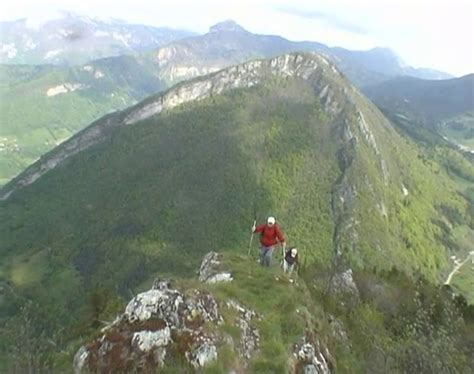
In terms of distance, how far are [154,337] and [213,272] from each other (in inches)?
687

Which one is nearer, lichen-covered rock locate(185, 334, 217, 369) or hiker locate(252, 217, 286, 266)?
lichen-covered rock locate(185, 334, 217, 369)

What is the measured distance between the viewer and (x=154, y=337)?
92.1 ft

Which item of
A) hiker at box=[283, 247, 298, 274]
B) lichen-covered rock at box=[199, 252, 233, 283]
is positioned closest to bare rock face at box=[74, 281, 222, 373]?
lichen-covered rock at box=[199, 252, 233, 283]

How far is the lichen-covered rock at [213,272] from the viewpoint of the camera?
1628 inches

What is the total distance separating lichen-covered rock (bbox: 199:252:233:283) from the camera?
41.3 m

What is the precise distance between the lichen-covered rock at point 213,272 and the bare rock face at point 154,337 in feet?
28.4

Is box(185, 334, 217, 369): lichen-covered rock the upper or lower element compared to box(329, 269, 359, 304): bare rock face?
upper

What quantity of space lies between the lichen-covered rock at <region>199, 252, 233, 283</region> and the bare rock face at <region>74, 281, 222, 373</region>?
8.67 m

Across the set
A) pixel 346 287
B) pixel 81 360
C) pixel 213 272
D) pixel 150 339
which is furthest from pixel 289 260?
pixel 346 287

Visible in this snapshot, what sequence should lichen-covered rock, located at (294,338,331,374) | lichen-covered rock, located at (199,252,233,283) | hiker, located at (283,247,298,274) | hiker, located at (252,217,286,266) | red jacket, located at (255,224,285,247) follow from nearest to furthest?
lichen-covered rock, located at (294,338,331,374), lichen-covered rock, located at (199,252,233,283), hiker, located at (252,217,286,266), red jacket, located at (255,224,285,247), hiker, located at (283,247,298,274)

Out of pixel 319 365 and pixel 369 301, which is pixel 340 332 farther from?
pixel 369 301

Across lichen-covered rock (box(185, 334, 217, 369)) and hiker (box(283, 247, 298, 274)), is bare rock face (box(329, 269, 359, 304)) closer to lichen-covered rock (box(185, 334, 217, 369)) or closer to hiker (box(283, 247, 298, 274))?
hiker (box(283, 247, 298, 274))

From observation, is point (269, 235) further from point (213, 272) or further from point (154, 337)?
point (154, 337)

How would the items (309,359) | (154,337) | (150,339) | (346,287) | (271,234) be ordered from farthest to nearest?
(346,287), (271,234), (309,359), (154,337), (150,339)
